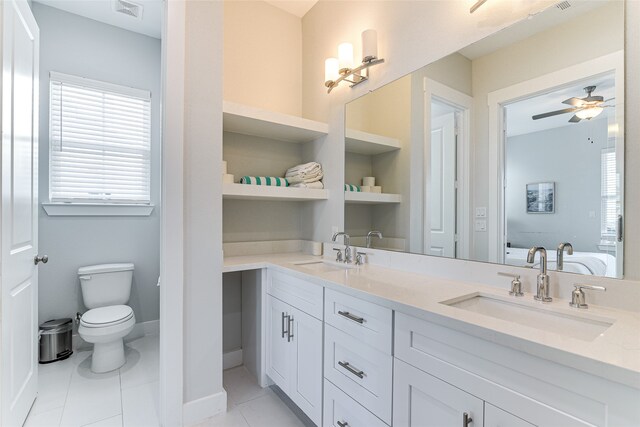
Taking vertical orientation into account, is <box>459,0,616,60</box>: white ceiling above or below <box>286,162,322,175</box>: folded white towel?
above

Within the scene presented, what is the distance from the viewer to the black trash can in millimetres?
2240

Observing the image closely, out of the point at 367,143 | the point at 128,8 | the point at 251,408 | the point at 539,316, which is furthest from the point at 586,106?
the point at 128,8

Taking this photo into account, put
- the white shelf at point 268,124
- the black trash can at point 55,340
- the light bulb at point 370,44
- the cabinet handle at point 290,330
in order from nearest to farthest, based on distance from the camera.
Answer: the cabinet handle at point 290,330 < the light bulb at point 370,44 < the white shelf at point 268,124 < the black trash can at point 55,340

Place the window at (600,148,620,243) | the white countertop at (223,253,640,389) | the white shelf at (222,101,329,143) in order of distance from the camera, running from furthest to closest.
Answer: the white shelf at (222,101,329,143) → the window at (600,148,620,243) → the white countertop at (223,253,640,389)

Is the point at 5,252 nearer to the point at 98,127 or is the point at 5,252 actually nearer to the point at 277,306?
the point at 277,306

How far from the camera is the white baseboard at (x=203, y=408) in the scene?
5.30ft

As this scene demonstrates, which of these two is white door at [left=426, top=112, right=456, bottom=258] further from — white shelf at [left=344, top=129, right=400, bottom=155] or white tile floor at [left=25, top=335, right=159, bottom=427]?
white tile floor at [left=25, top=335, right=159, bottom=427]

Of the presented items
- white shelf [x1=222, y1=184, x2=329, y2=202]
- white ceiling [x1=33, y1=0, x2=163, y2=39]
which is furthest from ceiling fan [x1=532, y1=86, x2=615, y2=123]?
white ceiling [x1=33, y1=0, x2=163, y2=39]

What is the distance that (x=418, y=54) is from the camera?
5.48 feet

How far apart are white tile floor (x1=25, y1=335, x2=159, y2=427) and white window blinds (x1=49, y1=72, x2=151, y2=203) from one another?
131 centimetres

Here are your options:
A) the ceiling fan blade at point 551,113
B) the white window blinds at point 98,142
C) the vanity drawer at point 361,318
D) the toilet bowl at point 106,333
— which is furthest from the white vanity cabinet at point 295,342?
the white window blinds at point 98,142

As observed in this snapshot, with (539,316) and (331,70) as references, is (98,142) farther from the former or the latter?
(539,316)

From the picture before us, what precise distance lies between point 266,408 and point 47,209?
Answer: 2270mm

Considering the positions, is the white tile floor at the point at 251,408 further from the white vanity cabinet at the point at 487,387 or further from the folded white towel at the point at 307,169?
the folded white towel at the point at 307,169
